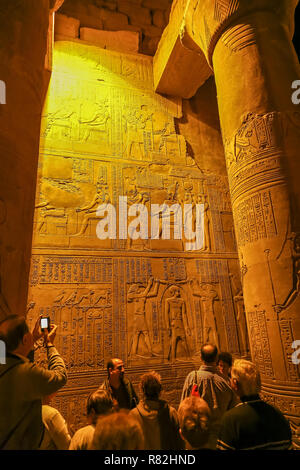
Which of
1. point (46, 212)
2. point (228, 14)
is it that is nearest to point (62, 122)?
point (46, 212)

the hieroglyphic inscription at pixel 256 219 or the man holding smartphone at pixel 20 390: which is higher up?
the hieroglyphic inscription at pixel 256 219

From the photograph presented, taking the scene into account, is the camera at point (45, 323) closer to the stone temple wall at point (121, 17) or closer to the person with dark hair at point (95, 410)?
the person with dark hair at point (95, 410)

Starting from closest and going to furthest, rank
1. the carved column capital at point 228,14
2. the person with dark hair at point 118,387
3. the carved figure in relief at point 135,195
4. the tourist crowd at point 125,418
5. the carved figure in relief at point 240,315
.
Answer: the tourist crowd at point 125,418 < the person with dark hair at point 118,387 < the carved column capital at point 228,14 < the carved figure in relief at point 240,315 < the carved figure in relief at point 135,195

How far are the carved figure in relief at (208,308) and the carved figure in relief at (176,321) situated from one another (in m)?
0.38

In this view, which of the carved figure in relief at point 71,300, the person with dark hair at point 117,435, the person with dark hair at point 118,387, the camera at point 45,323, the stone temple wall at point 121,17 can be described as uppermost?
the stone temple wall at point 121,17

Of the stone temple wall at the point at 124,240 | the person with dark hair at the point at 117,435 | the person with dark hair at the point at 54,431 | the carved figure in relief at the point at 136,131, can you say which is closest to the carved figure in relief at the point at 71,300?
the stone temple wall at the point at 124,240

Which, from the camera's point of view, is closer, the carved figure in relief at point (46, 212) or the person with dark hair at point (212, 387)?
the person with dark hair at point (212, 387)

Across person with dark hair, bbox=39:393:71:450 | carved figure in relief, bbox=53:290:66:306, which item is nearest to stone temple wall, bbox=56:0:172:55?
carved figure in relief, bbox=53:290:66:306

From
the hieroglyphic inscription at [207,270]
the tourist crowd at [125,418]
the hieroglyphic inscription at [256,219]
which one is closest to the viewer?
the tourist crowd at [125,418]

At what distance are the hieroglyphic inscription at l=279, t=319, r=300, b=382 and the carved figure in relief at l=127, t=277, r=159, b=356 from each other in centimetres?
306

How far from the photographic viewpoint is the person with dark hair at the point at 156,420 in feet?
5.82

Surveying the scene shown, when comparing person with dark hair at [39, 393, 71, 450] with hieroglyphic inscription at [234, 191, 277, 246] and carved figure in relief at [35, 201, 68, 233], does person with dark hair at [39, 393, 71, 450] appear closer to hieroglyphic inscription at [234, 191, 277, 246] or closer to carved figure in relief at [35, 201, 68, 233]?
hieroglyphic inscription at [234, 191, 277, 246]

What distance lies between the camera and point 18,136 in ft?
10.8

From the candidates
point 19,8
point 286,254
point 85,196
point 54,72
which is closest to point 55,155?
point 85,196
